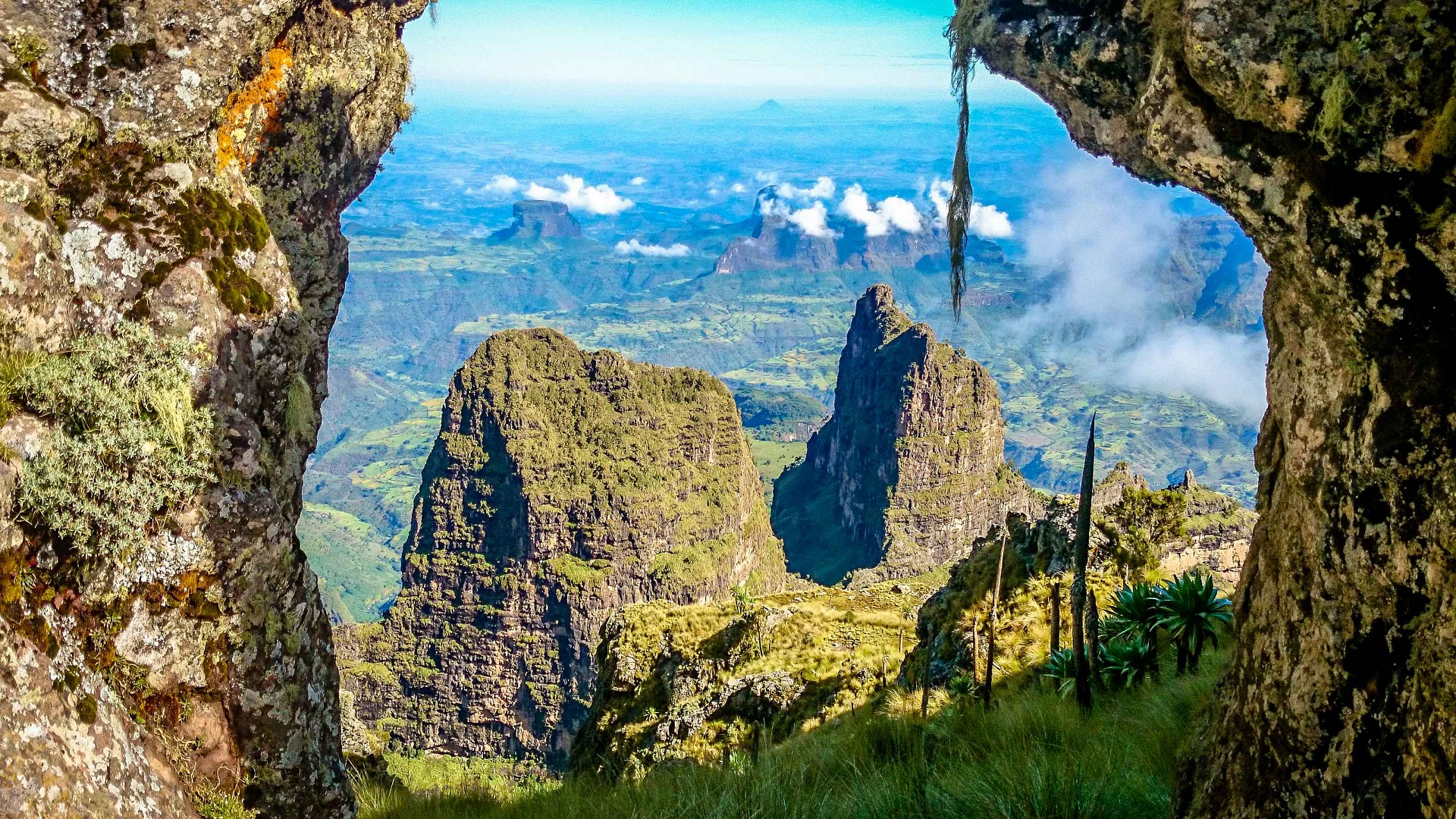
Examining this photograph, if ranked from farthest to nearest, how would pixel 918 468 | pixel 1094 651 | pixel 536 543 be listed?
pixel 918 468
pixel 536 543
pixel 1094 651

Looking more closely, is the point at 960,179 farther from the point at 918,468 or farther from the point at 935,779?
the point at 918,468

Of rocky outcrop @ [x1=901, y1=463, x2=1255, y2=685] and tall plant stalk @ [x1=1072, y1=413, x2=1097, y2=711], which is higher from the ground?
tall plant stalk @ [x1=1072, y1=413, x2=1097, y2=711]

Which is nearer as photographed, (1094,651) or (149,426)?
(149,426)

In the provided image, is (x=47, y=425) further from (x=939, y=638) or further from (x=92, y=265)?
(x=939, y=638)

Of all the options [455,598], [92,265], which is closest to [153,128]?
[92,265]

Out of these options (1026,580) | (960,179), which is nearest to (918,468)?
(1026,580)

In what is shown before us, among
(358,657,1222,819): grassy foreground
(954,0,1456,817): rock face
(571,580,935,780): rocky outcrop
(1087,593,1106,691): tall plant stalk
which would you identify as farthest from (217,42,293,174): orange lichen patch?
(571,580,935,780): rocky outcrop

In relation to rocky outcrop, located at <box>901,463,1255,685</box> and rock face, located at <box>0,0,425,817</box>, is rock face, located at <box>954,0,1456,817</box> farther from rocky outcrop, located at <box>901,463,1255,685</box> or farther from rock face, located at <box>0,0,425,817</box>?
rocky outcrop, located at <box>901,463,1255,685</box>

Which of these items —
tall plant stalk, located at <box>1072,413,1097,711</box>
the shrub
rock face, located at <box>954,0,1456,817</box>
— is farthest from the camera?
tall plant stalk, located at <box>1072,413,1097,711</box>
